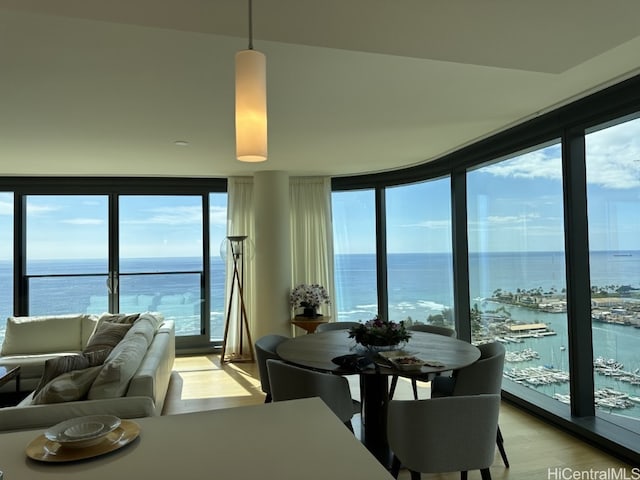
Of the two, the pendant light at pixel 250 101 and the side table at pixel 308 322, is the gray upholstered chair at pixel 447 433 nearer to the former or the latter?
the pendant light at pixel 250 101

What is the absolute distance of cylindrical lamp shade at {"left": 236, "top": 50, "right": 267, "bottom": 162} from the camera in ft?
4.61

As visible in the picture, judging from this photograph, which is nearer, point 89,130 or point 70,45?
point 70,45

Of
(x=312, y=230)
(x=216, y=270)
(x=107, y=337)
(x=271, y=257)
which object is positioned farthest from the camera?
(x=216, y=270)

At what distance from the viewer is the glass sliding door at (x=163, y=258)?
20.3 feet

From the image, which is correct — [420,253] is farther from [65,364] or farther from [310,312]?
[65,364]

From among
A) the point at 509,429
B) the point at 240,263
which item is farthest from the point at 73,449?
the point at 240,263

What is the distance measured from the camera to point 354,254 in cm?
645

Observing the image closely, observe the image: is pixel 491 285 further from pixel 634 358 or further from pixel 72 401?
pixel 72 401

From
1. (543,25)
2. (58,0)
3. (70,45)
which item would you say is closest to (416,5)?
(543,25)

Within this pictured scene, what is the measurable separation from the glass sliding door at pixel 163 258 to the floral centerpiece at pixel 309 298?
5.08ft

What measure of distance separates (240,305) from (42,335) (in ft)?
7.69

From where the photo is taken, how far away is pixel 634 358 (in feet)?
9.99

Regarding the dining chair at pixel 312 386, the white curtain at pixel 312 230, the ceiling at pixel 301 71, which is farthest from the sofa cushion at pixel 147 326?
the white curtain at pixel 312 230

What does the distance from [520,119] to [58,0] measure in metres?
3.39
